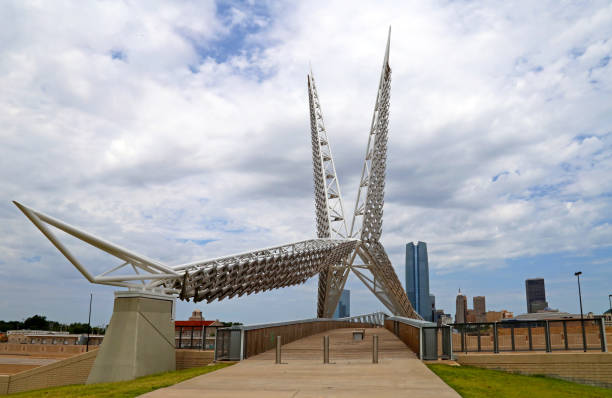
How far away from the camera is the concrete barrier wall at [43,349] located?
121ft

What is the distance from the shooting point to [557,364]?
14.5m

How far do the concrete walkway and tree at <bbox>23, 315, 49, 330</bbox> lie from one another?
128 metres

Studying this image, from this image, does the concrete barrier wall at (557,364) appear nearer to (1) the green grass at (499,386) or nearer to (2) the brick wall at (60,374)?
(1) the green grass at (499,386)

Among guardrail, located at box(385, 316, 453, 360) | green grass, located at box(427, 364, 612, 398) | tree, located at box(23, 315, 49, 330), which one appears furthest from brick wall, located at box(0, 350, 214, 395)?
tree, located at box(23, 315, 49, 330)

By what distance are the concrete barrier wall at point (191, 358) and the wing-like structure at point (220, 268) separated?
8.25 feet

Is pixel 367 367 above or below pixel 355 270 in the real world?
below

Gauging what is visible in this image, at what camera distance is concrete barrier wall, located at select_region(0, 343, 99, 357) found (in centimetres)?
3691

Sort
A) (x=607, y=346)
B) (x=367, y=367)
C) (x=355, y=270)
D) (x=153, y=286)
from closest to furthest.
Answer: (x=367, y=367) → (x=607, y=346) → (x=153, y=286) → (x=355, y=270)

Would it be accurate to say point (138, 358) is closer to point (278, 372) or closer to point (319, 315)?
point (278, 372)

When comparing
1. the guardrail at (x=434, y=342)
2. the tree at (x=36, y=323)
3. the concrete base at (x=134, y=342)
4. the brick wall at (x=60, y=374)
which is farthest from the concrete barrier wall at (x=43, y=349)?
the tree at (x=36, y=323)

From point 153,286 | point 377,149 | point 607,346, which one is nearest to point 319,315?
point 377,149

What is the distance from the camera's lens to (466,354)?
1528cm

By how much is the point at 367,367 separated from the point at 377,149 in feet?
135

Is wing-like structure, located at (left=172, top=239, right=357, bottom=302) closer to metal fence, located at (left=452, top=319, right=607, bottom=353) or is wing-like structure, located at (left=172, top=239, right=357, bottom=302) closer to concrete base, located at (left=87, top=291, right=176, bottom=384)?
concrete base, located at (left=87, top=291, right=176, bottom=384)
